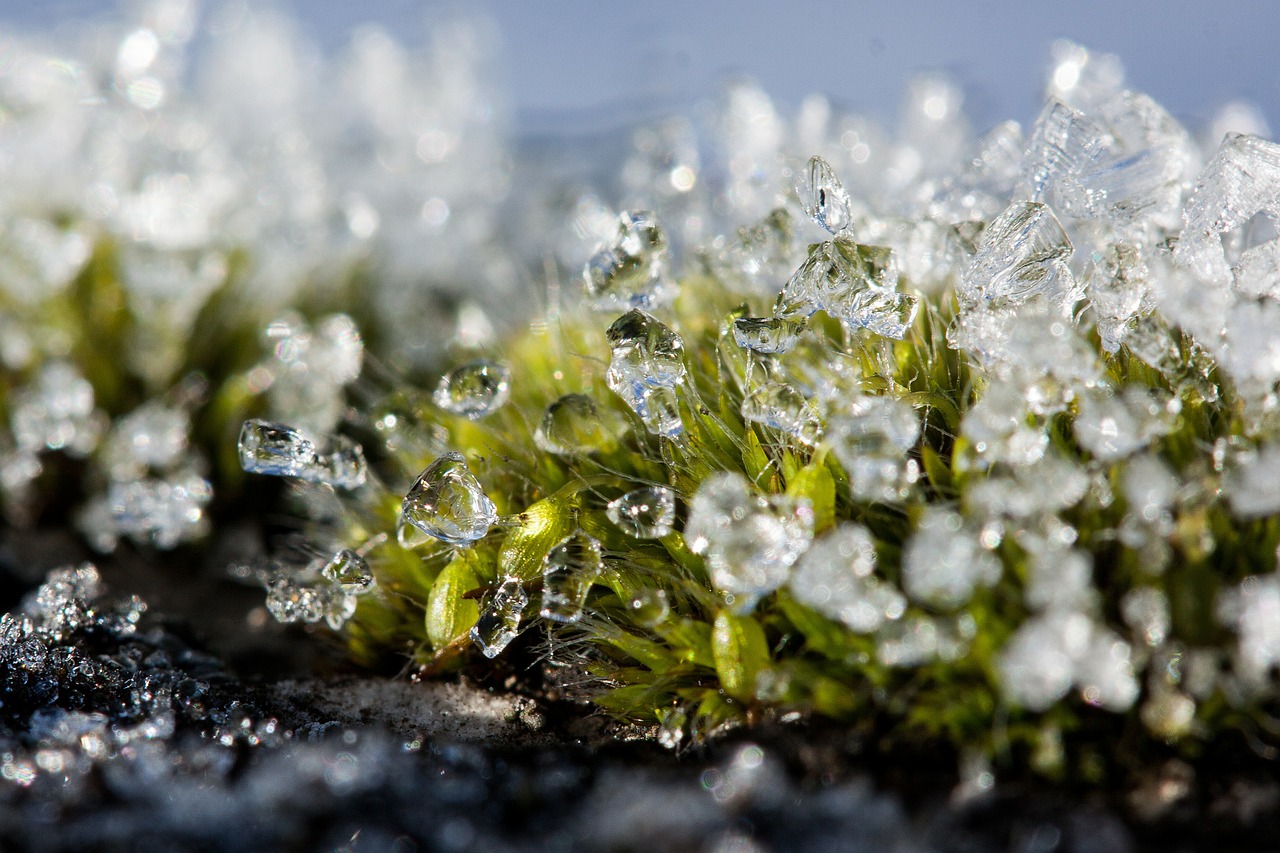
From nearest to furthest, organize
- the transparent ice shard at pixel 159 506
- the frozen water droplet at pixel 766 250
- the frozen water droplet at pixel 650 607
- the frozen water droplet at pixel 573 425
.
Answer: the frozen water droplet at pixel 650 607 → the frozen water droplet at pixel 573 425 → the frozen water droplet at pixel 766 250 → the transparent ice shard at pixel 159 506

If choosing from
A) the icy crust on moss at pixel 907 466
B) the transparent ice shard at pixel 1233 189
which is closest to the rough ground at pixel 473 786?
the icy crust on moss at pixel 907 466

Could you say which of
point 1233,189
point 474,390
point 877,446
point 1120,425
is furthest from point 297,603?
point 1233,189

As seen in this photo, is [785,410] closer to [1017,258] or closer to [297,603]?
[1017,258]

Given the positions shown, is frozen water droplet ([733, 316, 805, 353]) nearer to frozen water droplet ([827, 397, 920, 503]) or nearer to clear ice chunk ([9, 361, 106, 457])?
frozen water droplet ([827, 397, 920, 503])

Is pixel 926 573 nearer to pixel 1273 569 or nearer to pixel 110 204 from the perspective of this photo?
pixel 1273 569

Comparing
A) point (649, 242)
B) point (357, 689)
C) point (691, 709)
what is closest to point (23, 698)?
point (357, 689)

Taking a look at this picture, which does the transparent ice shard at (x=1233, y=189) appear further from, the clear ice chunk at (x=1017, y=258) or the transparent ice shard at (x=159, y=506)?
the transparent ice shard at (x=159, y=506)
